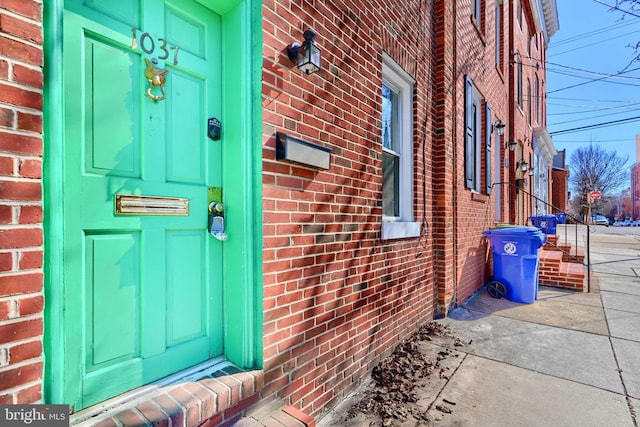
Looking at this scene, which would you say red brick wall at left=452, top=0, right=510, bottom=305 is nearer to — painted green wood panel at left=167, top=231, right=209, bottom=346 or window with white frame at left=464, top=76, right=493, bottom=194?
window with white frame at left=464, top=76, right=493, bottom=194

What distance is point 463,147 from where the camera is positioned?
16.3ft

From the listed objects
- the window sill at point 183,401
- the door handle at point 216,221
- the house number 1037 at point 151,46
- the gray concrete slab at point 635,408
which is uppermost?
the house number 1037 at point 151,46

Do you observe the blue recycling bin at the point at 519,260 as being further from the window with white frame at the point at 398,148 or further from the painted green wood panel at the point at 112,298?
the painted green wood panel at the point at 112,298

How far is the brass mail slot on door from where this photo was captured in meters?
1.56

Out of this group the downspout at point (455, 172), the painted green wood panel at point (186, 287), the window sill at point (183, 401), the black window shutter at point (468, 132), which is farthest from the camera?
the black window shutter at point (468, 132)

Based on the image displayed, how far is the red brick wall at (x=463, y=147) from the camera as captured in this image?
4.73m

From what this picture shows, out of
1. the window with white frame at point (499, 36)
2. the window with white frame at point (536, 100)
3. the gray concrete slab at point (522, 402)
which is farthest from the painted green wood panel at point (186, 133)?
the window with white frame at point (536, 100)

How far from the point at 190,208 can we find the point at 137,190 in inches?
11.6

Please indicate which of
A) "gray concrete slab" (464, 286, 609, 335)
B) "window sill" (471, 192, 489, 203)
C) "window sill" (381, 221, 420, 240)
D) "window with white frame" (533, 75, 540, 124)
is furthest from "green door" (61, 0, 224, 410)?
"window with white frame" (533, 75, 540, 124)

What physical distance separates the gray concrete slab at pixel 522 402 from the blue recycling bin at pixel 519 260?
2484 millimetres

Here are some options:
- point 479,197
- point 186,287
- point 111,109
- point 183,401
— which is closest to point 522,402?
point 183,401

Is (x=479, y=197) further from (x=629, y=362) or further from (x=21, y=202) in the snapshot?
(x=21, y=202)

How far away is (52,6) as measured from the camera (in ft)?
4.14

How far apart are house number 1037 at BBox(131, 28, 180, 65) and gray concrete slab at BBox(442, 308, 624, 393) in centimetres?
364
